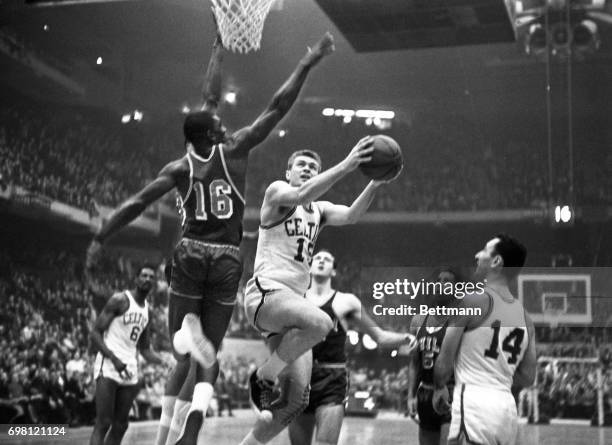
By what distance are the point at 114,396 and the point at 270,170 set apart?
510cm

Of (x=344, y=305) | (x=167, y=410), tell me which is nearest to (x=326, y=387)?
(x=344, y=305)

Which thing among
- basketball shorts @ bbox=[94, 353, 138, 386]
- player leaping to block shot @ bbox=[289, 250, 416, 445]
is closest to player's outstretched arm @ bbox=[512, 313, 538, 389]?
player leaping to block shot @ bbox=[289, 250, 416, 445]

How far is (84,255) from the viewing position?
12062 millimetres

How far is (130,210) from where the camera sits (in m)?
5.06

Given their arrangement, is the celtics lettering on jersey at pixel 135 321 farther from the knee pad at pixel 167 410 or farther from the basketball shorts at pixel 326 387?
the basketball shorts at pixel 326 387

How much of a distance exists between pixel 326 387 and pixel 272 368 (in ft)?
3.25

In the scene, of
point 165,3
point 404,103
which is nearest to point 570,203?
point 404,103

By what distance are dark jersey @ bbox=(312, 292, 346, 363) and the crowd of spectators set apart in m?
4.43

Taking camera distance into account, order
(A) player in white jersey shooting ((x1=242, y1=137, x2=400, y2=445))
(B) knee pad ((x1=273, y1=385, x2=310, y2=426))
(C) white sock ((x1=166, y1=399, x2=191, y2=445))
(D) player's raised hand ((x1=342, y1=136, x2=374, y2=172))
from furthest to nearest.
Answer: (B) knee pad ((x1=273, y1=385, x2=310, y2=426)) < (C) white sock ((x1=166, y1=399, x2=191, y2=445)) < (A) player in white jersey shooting ((x1=242, y1=137, x2=400, y2=445)) < (D) player's raised hand ((x1=342, y1=136, x2=374, y2=172))

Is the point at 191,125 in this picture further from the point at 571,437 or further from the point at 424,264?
the point at 571,437

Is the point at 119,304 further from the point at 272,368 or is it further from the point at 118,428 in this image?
the point at 272,368

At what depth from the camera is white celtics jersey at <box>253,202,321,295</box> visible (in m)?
5.07

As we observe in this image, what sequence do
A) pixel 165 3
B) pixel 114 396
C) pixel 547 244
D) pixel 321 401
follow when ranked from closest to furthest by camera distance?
pixel 321 401
pixel 114 396
pixel 547 244
pixel 165 3

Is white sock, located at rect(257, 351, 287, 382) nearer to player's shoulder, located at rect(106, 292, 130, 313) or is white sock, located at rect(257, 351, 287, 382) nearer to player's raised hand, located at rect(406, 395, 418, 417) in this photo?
player's raised hand, located at rect(406, 395, 418, 417)
